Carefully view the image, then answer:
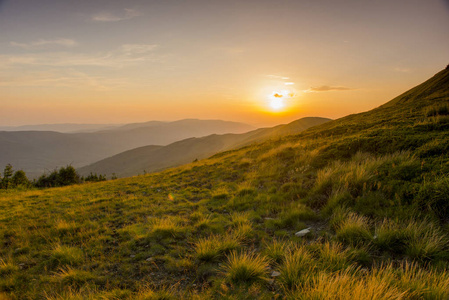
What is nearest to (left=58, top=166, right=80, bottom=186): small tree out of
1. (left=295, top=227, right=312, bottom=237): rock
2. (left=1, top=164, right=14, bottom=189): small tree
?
(left=1, top=164, right=14, bottom=189): small tree

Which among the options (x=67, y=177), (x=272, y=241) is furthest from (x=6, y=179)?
(x=272, y=241)

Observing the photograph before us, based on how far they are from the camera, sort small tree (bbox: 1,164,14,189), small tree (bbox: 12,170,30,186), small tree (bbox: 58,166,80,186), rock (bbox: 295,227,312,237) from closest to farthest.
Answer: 1. rock (bbox: 295,227,312,237)
2. small tree (bbox: 1,164,14,189)
3. small tree (bbox: 12,170,30,186)
4. small tree (bbox: 58,166,80,186)

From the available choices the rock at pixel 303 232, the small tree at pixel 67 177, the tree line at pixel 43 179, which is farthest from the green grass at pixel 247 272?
the small tree at pixel 67 177

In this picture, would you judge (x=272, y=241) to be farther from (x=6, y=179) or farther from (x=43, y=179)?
(x=6, y=179)

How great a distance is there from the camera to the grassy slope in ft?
11.7

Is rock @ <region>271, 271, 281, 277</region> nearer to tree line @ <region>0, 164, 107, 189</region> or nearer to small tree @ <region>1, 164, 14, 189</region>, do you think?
tree line @ <region>0, 164, 107, 189</region>

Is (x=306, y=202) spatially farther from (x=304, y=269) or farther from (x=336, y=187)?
(x=304, y=269)

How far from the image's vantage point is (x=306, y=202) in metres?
6.94

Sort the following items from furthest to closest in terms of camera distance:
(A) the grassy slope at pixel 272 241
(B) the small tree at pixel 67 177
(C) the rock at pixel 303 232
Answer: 1. (B) the small tree at pixel 67 177
2. (C) the rock at pixel 303 232
3. (A) the grassy slope at pixel 272 241

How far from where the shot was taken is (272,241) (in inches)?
203

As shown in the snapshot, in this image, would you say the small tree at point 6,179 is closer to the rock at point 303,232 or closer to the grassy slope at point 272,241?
the grassy slope at point 272,241

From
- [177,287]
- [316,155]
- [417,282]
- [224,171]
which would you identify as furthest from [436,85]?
[177,287]

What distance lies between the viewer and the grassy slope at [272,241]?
141 inches

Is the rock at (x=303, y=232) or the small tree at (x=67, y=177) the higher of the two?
the rock at (x=303, y=232)
